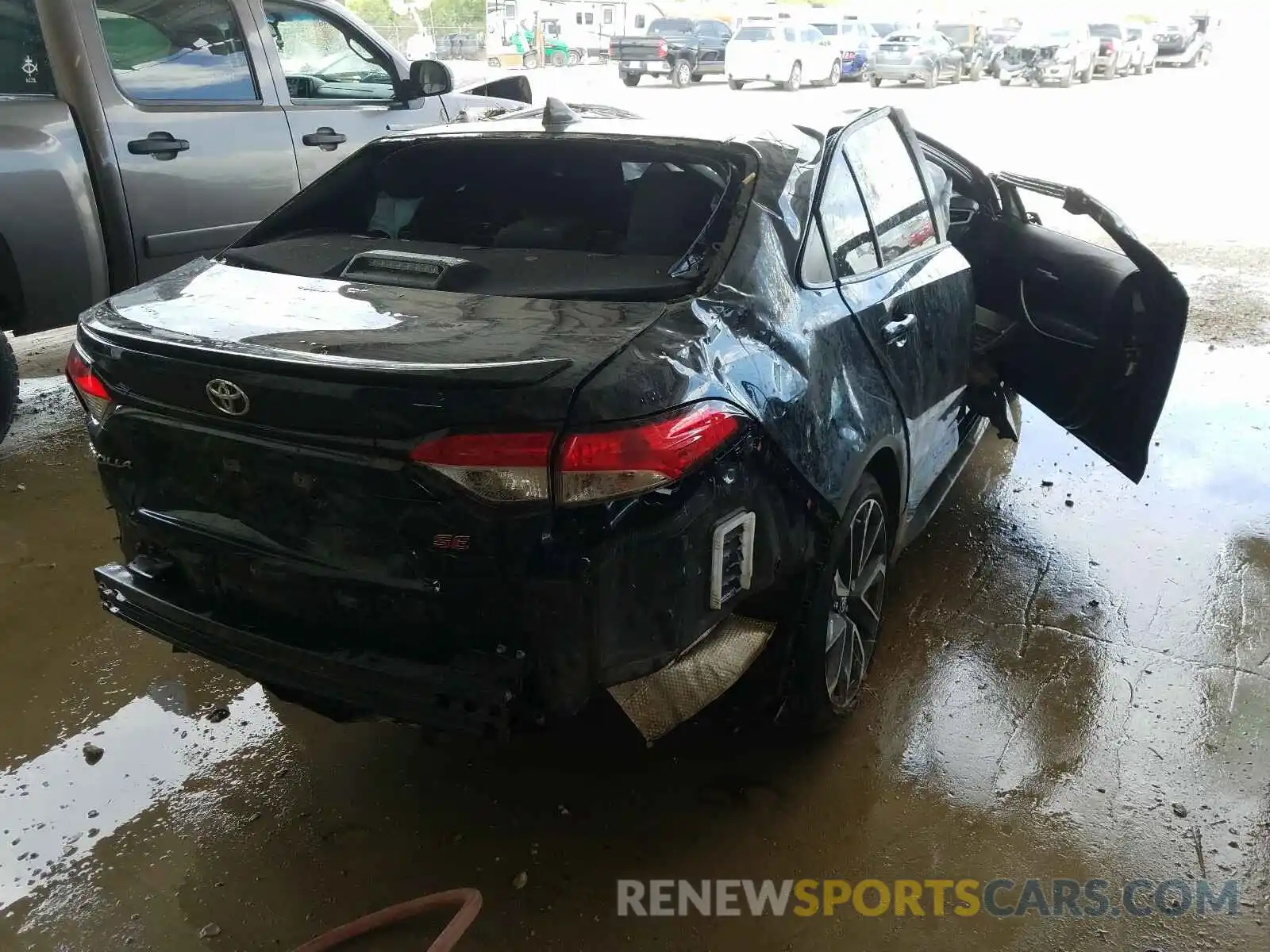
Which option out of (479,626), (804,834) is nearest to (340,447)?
(479,626)

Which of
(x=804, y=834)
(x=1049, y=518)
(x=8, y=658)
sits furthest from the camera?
(x=1049, y=518)

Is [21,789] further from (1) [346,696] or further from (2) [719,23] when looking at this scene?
(2) [719,23]

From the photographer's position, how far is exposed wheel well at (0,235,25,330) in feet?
13.0

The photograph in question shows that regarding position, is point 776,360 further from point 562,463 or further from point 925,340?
point 925,340

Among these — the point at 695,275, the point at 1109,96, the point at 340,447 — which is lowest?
the point at 1109,96

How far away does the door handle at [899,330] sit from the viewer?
2.73 m

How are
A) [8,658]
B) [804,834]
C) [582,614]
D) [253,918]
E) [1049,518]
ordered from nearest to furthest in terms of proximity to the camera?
[582,614] < [253,918] < [804,834] < [8,658] < [1049,518]

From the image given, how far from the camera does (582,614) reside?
1.83 m

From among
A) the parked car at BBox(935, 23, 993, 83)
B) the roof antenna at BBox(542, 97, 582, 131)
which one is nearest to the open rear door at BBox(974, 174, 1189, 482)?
the roof antenna at BBox(542, 97, 582, 131)

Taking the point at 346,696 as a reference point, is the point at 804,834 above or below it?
below

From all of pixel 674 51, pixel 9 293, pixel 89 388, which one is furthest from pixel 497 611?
pixel 674 51

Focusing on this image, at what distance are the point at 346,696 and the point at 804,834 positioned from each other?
1.16 meters

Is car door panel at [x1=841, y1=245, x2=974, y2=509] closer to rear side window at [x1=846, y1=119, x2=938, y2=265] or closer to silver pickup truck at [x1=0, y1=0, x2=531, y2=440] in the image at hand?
rear side window at [x1=846, y1=119, x2=938, y2=265]

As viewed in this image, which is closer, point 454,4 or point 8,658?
point 8,658
